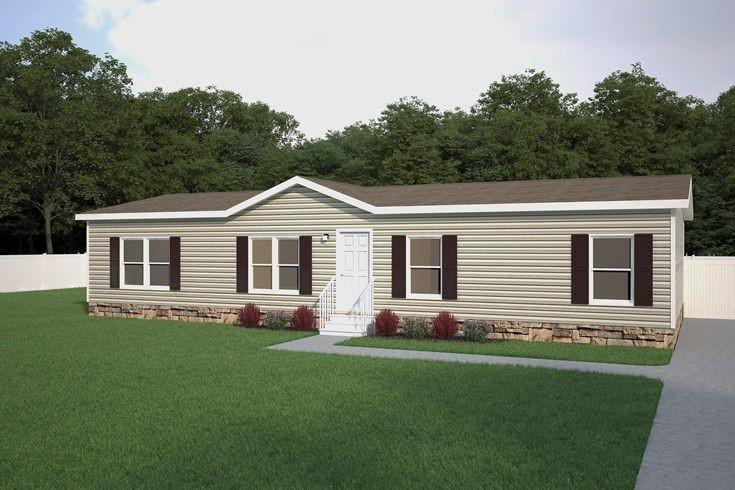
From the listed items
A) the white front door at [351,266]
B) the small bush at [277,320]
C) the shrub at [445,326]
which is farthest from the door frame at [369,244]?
the shrub at [445,326]

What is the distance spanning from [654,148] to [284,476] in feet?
128

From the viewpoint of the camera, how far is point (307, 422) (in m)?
8.27

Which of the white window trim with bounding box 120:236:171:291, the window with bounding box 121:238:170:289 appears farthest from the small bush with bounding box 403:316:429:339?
the window with bounding box 121:238:170:289

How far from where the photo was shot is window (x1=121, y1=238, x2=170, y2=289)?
2030 cm

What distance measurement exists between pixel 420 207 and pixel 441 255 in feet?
4.14

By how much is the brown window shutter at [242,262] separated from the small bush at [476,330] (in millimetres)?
6472

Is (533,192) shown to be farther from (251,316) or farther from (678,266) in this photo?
(251,316)

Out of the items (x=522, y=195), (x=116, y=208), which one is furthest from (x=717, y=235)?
(x=116, y=208)

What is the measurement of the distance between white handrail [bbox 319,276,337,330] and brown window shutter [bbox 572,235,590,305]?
589 cm

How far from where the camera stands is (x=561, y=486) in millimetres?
6055

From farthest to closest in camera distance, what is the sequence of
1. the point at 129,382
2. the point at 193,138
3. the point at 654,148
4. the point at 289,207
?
the point at 193,138, the point at 654,148, the point at 289,207, the point at 129,382

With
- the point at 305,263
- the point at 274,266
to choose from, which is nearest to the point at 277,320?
the point at 305,263

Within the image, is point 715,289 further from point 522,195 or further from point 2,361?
point 2,361

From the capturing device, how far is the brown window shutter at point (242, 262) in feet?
61.1
